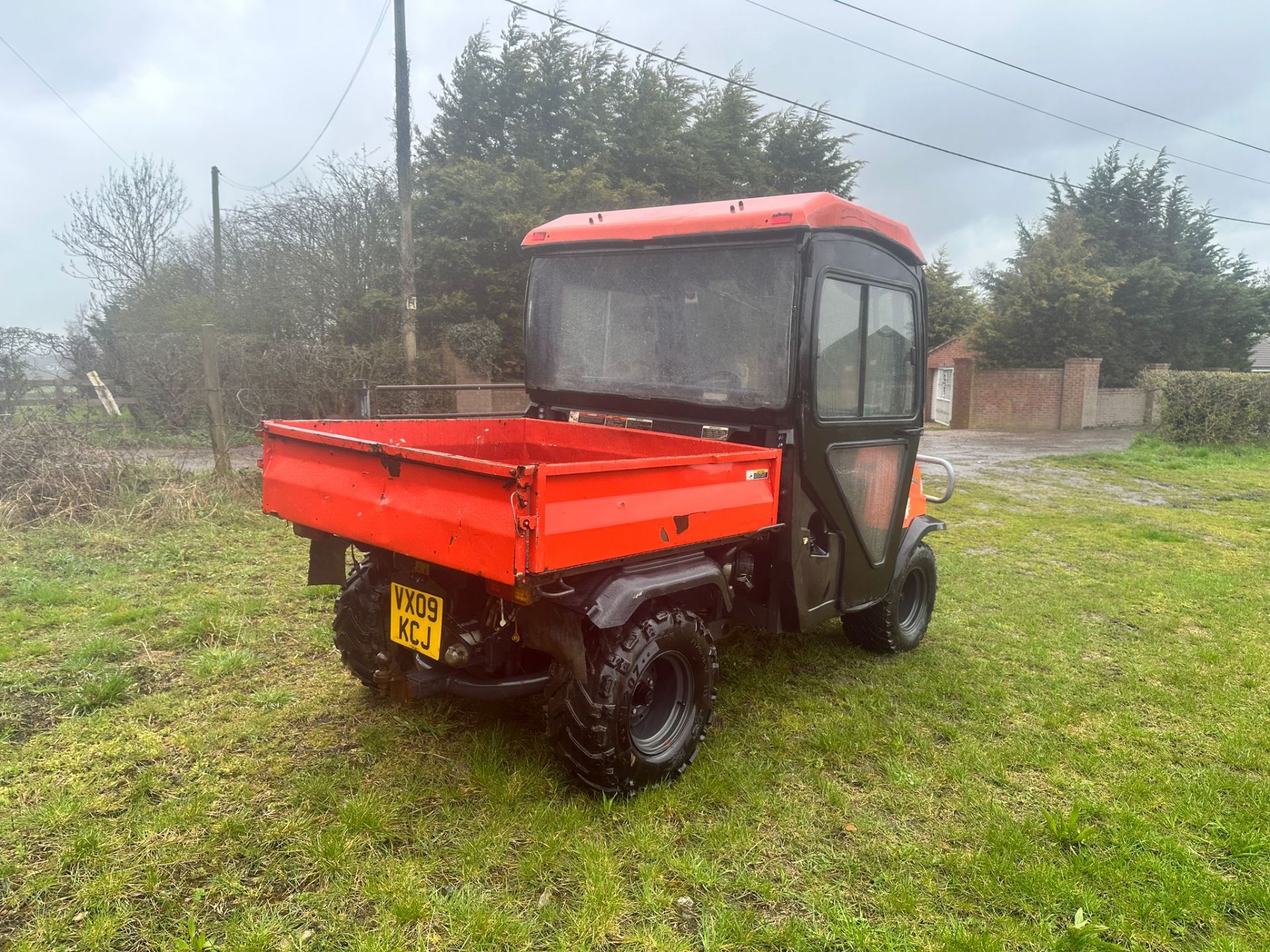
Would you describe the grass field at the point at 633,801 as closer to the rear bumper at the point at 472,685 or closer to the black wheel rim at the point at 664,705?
the black wheel rim at the point at 664,705

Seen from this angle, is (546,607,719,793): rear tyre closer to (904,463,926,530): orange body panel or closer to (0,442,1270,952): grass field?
(0,442,1270,952): grass field

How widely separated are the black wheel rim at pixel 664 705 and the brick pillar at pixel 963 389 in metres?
20.0

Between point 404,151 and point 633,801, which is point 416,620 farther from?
point 404,151

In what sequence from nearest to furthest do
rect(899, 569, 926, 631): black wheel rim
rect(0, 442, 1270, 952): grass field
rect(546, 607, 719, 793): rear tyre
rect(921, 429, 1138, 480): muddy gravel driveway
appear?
rect(0, 442, 1270, 952): grass field, rect(546, 607, 719, 793): rear tyre, rect(899, 569, 926, 631): black wheel rim, rect(921, 429, 1138, 480): muddy gravel driveway

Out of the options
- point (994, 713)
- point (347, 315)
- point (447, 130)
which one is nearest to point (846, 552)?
point (994, 713)

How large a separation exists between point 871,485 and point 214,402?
232 inches

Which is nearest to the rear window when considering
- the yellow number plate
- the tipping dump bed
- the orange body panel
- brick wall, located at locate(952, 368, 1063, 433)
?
the tipping dump bed

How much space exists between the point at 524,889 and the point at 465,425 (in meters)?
2.30

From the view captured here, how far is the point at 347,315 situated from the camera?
1357 cm

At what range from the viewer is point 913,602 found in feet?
15.6

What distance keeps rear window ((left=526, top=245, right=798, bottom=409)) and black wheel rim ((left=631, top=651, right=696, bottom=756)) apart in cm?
116

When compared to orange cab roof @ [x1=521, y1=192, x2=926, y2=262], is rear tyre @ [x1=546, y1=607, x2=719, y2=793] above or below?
below

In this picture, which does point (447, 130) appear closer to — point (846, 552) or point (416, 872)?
point (846, 552)

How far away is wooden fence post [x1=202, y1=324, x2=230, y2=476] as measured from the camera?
7.08 meters
